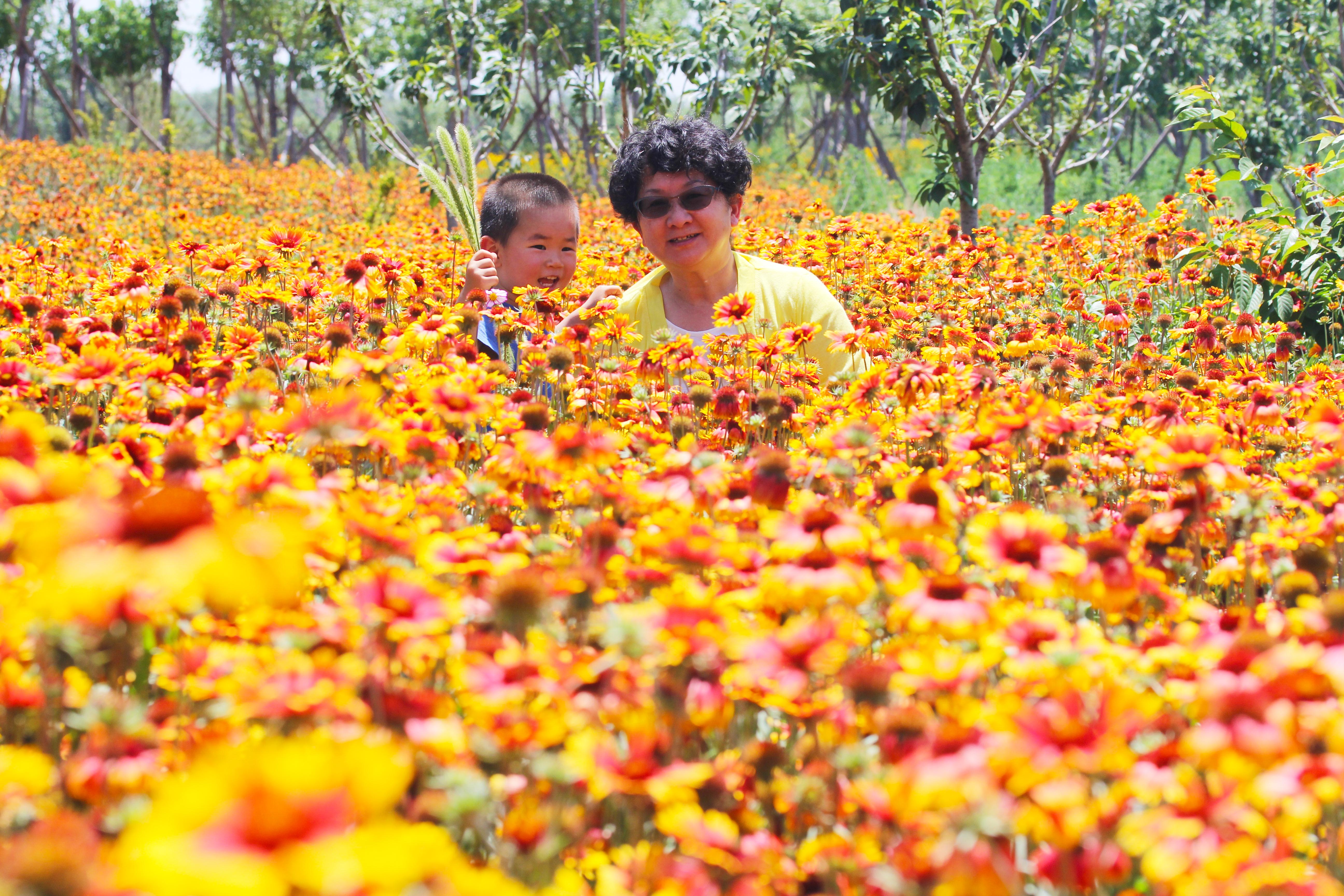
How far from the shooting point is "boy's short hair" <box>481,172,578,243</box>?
159 inches

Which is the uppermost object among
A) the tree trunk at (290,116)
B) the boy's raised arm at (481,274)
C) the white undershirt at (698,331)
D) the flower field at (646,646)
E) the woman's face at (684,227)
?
the tree trunk at (290,116)

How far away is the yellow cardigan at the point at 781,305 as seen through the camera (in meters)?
3.73

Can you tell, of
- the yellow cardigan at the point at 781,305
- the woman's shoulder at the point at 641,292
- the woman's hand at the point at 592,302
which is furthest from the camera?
the woman's shoulder at the point at 641,292

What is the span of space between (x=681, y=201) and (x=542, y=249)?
662 millimetres

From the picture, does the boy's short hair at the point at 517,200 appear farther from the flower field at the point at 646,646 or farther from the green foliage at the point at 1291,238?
the green foliage at the point at 1291,238

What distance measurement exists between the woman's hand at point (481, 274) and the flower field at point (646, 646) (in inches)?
46.0

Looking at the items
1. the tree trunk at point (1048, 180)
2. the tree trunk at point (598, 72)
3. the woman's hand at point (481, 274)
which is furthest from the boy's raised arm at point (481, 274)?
the tree trunk at point (1048, 180)

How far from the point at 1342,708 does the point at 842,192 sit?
13483 mm

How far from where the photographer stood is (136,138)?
1605cm

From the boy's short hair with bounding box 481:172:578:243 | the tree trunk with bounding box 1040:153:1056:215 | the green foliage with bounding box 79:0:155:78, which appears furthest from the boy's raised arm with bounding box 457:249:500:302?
the green foliage with bounding box 79:0:155:78

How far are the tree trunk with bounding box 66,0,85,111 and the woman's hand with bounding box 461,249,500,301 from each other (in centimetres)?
1731

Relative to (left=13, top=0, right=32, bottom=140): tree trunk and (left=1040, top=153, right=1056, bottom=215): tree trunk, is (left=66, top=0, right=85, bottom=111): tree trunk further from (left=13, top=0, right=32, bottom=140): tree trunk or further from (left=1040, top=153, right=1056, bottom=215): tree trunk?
(left=1040, top=153, right=1056, bottom=215): tree trunk

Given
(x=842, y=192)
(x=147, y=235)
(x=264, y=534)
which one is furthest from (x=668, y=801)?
(x=842, y=192)

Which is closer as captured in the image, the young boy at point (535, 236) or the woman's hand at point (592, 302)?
the woman's hand at point (592, 302)
